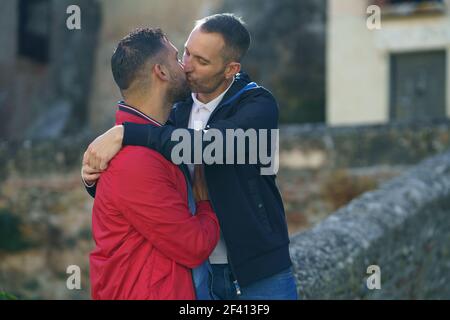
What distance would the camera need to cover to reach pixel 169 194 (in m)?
2.76

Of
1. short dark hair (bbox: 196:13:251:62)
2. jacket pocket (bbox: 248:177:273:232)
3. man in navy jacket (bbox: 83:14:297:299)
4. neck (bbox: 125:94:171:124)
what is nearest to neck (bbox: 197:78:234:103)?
man in navy jacket (bbox: 83:14:297:299)

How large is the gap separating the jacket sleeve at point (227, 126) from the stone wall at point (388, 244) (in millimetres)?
1564

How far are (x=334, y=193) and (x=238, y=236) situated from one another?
712 cm

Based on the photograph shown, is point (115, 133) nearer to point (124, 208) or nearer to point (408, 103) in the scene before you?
point (124, 208)

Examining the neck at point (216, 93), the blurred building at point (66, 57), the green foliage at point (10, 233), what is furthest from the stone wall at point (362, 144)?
the blurred building at point (66, 57)

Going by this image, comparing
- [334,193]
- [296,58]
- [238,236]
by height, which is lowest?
[334,193]

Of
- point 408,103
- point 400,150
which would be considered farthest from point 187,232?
point 408,103

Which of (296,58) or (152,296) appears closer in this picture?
(152,296)

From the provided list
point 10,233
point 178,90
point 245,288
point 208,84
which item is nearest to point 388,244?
point 245,288

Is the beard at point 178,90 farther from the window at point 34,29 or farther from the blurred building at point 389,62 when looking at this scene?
the window at point 34,29

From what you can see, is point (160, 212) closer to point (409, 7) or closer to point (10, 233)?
point (10, 233)

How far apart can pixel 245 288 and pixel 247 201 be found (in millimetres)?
329

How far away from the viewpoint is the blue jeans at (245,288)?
310 cm

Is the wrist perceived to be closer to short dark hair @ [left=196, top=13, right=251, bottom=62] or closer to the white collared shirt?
the white collared shirt
